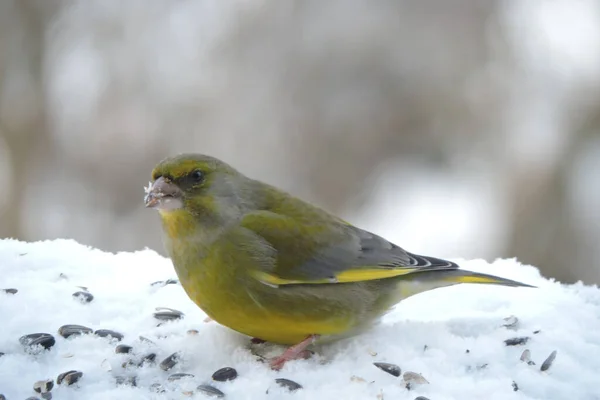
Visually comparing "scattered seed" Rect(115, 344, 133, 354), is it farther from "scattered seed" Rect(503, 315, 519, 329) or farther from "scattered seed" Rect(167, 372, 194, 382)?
"scattered seed" Rect(503, 315, 519, 329)

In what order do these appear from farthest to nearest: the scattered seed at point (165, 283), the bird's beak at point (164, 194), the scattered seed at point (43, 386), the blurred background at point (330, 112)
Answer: the blurred background at point (330, 112) < the scattered seed at point (165, 283) < the bird's beak at point (164, 194) < the scattered seed at point (43, 386)

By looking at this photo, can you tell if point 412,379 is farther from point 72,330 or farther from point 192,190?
point 72,330

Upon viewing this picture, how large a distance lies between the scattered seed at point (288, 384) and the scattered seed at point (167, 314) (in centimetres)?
70

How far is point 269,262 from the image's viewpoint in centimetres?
274

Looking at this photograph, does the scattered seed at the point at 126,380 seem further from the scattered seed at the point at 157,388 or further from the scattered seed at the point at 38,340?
the scattered seed at the point at 38,340

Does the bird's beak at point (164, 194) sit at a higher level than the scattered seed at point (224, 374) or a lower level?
higher

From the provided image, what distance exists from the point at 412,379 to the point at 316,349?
43cm

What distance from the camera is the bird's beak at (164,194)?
2.72 meters

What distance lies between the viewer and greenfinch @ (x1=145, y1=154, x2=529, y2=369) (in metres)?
2.68

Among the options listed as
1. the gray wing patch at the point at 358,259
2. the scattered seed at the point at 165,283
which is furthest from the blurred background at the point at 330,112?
the gray wing patch at the point at 358,259

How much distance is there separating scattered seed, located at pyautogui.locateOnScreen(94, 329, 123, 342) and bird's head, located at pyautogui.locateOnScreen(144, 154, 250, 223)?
0.47 m

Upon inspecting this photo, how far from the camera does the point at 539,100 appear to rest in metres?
7.19

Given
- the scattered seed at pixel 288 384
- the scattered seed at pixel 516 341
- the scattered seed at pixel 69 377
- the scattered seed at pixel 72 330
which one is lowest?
the scattered seed at pixel 69 377

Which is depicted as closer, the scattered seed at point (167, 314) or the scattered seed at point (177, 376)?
the scattered seed at point (177, 376)
